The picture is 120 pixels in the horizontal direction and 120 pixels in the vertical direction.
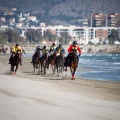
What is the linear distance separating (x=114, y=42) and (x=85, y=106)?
189381 mm

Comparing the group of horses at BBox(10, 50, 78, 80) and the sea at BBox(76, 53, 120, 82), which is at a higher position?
the group of horses at BBox(10, 50, 78, 80)

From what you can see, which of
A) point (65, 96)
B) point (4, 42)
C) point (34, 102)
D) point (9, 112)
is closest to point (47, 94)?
point (65, 96)

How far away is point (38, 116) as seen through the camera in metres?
7.80

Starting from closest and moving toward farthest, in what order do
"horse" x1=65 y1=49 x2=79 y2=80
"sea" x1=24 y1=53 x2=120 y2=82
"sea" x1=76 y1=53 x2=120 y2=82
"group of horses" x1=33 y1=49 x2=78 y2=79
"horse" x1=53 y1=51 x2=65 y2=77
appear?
"horse" x1=65 y1=49 x2=79 y2=80
"group of horses" x1=33 y1=49 x2=78 y2=79
"horse" x1=53 y1=51 x2=65 y2=77
"sea" x1=24 y1=53 x2=120 y2=82
"sea" x1=76 y1=53 x2=120 y2=82

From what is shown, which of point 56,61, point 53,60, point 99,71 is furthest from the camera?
point 99,71

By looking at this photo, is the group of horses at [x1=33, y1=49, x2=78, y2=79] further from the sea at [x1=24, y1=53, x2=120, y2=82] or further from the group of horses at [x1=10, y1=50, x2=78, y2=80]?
the sea at [x1=24, y1=53, x2=120, y2=82]

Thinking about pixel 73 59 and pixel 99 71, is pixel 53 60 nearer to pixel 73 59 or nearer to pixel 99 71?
pixel 73 59

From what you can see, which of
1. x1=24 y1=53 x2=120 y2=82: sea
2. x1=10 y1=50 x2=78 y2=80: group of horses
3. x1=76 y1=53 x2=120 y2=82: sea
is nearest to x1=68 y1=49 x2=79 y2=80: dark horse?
x1=10 y1=50 x2=78 y2=80: group of horses

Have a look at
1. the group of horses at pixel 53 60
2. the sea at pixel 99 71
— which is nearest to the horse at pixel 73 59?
the group of horses at pixel 53 60

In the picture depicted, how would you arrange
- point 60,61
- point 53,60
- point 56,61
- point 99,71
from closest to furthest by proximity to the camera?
point 60,61 → point 56,61 → point 53,60 → point 99,71

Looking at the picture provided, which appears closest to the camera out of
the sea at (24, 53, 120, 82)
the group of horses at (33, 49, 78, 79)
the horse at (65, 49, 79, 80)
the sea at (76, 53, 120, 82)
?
the horse at (65, 49, 79, 80)

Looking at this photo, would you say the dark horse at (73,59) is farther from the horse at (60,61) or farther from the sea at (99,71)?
the sea at (99,71)

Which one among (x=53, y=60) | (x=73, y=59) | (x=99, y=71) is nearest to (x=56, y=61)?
(x=53, y=60)

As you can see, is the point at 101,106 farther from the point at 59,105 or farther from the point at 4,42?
the point at 4,42
